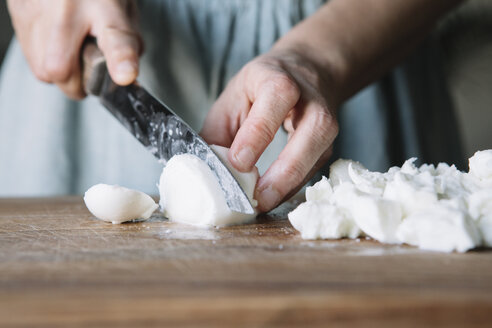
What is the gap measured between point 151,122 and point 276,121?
0.31 m

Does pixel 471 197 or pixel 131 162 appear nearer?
pixel 471 197

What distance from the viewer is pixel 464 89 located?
2559mm

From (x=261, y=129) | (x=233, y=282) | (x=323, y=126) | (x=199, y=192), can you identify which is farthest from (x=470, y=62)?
(x=233, y=282)

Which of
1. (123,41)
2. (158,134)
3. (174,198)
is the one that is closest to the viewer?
(174,198)

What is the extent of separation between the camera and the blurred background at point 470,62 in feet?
8.06

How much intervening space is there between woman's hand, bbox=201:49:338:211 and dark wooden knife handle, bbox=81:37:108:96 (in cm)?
34

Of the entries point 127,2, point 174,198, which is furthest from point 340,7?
point 174,198

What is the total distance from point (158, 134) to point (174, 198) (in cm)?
19

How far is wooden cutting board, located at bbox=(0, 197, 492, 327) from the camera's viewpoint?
1.57ft

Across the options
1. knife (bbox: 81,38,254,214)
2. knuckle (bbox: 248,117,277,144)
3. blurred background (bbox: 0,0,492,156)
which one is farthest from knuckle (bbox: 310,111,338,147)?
blurred background (bbox: 0,0,492,156)

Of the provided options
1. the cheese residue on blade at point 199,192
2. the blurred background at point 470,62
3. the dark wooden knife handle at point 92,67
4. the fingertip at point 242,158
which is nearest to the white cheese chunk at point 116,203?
the cheese residue on blade at point 199,192

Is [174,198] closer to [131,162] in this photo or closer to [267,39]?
[131,162]

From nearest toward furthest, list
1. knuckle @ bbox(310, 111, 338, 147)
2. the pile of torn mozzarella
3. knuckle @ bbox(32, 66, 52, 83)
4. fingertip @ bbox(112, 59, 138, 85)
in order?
the pile of torn mozzarella → knuckle @ bbox(310, 111, 338, 147) → fingertip @ bbox(112, 59, 138, 85) → knuckle @ bbox(32, 66, 52, 83)

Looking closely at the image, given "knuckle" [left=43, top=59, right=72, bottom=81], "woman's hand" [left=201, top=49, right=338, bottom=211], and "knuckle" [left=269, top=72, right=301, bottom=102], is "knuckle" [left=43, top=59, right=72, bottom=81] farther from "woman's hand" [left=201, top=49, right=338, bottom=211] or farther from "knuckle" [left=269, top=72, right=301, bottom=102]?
"knuckle" [left=269, top=72, right=301, bottom=102]
